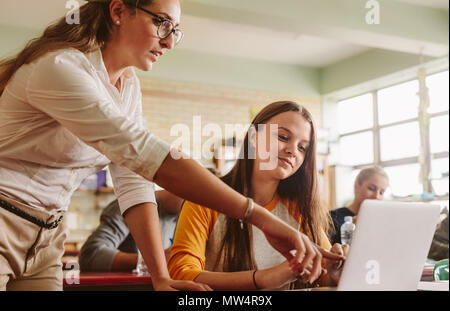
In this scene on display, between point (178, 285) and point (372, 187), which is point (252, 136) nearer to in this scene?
point (178, 285)

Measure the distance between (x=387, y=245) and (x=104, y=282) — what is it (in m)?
1.13

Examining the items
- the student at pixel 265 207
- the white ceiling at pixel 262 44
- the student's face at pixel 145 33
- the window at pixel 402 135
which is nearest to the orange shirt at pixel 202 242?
the student at pixel 265 207

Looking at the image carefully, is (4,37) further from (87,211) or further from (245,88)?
(245,88)

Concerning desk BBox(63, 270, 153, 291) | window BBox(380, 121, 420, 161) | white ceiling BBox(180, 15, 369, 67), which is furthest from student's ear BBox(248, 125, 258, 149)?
window BBox(380, 121, 420, 161)

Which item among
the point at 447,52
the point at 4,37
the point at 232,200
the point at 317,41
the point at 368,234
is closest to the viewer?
the point at 232,200

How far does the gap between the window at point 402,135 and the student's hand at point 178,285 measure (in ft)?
15.4

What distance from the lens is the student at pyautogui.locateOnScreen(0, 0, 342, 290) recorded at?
74cm

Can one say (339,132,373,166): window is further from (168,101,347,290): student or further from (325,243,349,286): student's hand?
(325,243,349,286): student's hand

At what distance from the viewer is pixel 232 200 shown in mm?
733

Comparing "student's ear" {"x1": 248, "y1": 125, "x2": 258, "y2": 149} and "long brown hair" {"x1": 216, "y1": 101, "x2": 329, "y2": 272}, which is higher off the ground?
"student's ear" {"x1": 248, "y1": 125, "x2": 258, "y2": 149}

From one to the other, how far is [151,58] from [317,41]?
5.16m

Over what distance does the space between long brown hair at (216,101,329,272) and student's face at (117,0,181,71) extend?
0.62 meters

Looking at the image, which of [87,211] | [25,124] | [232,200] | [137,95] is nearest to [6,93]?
[25,124]

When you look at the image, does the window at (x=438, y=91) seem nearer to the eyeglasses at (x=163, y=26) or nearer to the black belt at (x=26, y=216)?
the eyeglasses at (x=163, y=26)
